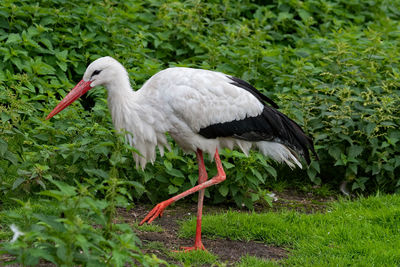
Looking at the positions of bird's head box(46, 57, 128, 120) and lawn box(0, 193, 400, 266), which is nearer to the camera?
lawn box(0, 193, 400, 266)

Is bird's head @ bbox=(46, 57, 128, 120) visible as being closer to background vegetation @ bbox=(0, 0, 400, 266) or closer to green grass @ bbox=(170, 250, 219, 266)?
background vegetation @ bbox=(0, 0, 400, 266)

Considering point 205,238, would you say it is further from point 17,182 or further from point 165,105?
point 17,182

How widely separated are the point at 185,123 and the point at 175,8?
11.1 ft

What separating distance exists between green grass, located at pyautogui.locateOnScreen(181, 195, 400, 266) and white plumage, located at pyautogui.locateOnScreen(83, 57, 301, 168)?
2.22ft

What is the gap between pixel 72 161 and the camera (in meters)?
5.80

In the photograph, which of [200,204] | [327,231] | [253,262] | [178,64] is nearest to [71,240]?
[253,262]

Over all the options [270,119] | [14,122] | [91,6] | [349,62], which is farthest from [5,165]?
[349,62]

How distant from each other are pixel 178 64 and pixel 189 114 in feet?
6.74

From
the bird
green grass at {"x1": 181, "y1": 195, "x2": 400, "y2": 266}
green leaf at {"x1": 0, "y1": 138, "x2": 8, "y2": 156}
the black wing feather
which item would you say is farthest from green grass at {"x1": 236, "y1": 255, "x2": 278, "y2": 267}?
green leaf at {"x1": 0, "y1": 138, "x2": 8, "y2": 156}

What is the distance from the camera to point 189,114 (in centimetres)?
549

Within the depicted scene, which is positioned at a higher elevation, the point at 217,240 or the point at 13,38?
the point at 13,38

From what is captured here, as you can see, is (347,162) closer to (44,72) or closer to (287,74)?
(287,74)

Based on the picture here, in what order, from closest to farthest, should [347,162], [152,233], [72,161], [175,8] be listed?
[152,233], [72,161], [347,162], [175,8]

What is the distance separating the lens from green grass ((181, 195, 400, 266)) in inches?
199
